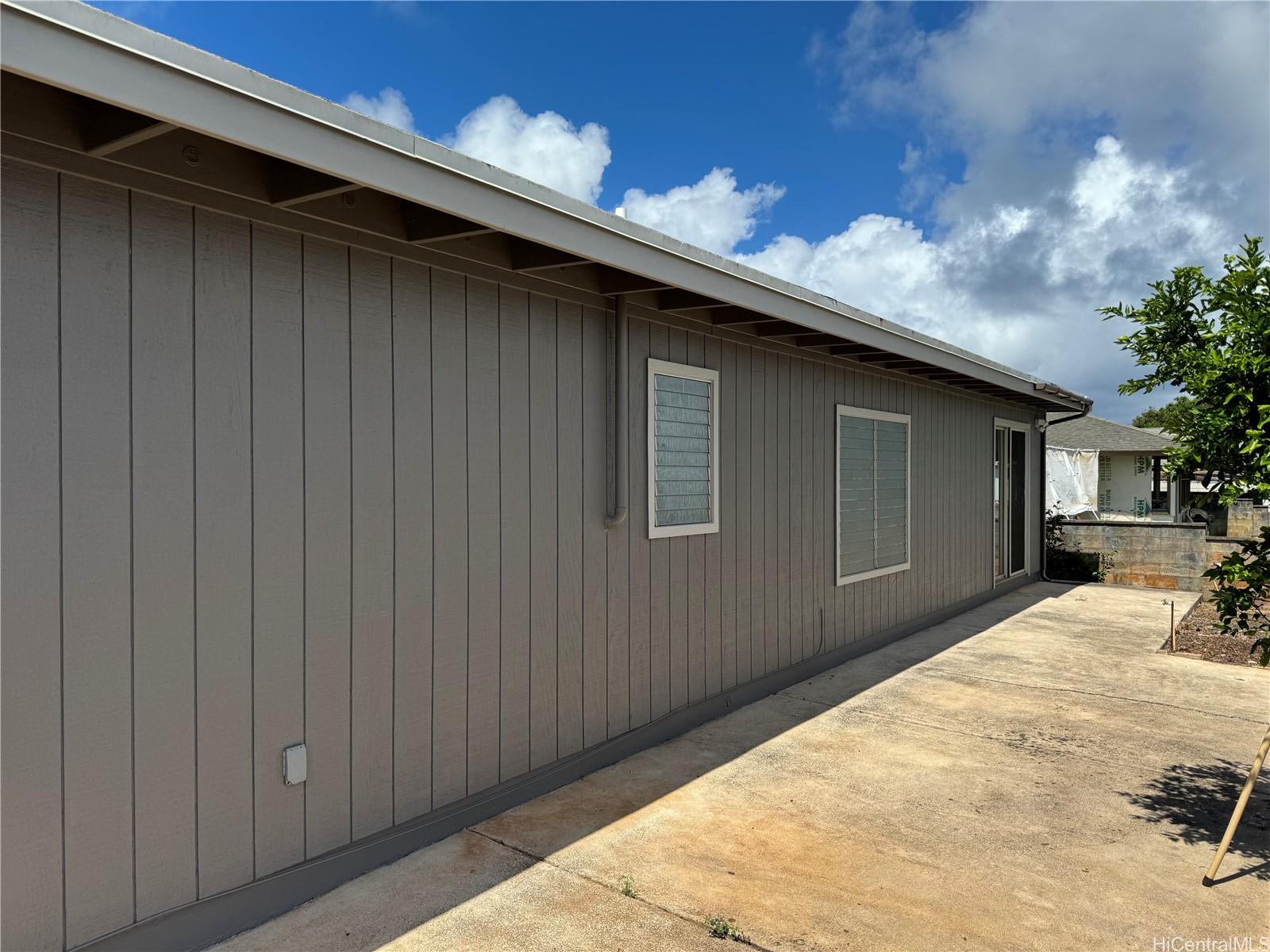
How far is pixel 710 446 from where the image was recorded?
4648 mm

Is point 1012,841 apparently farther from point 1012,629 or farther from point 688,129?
point 688,129

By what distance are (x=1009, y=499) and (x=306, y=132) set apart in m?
9.46

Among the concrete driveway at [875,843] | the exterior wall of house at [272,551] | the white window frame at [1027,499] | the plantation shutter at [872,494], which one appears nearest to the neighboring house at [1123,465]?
the white window frame at [1027,499]

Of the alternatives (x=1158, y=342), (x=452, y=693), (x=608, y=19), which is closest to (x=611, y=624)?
(x=452, y=693)

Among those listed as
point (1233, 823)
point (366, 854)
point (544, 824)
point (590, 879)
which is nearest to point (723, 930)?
point (590, 879)

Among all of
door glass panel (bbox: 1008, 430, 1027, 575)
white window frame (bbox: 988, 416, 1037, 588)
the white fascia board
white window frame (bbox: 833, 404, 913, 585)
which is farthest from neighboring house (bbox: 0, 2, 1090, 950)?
white window frame (bbox: 988, 416, 1037, 588)

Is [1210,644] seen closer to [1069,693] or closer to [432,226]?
[1069,693]

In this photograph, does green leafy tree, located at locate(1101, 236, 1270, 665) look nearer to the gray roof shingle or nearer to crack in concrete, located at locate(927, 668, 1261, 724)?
crack in concrete, located at locate(927, 668, 1261, 724)

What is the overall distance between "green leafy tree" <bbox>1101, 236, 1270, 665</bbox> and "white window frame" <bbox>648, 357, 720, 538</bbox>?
2.10 m

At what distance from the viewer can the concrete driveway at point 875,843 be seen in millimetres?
2500

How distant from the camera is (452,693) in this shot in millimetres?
3174

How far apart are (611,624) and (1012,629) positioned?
5.06m

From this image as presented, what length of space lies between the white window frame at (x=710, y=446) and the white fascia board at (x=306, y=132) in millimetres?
590

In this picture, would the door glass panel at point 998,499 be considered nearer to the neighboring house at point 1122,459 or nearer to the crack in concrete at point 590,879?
the crack in concrete at point 590,879
